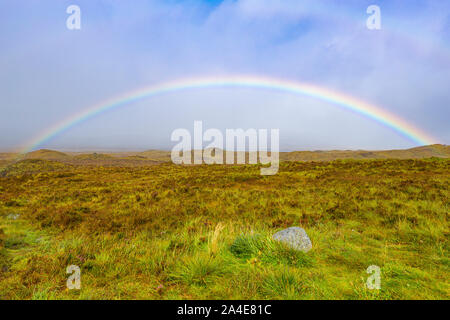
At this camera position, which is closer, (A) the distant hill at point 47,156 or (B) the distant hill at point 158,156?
(A) the distant hill at point 47,156

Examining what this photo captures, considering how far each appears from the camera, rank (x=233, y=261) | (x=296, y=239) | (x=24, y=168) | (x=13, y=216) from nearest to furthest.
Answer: (x=233, y=261) < (x=296, y=239) < (x=13, y=216) < (x=24, y=168)

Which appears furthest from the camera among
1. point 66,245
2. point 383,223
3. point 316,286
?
point 383,223

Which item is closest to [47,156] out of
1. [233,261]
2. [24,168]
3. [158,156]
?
[158,156]

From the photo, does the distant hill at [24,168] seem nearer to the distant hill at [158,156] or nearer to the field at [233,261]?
the field at [233,261]

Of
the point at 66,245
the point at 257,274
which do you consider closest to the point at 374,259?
the point at 257,274

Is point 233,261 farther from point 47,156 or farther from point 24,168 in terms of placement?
point 47,156

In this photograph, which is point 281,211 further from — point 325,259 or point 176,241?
point 176,241

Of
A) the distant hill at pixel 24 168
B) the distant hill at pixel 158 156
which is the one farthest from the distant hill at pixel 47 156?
the distant hill at pixel 24 168

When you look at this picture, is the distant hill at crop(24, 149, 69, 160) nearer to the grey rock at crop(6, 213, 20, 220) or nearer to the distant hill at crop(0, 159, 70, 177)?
the distant hill at crop(0, 159, 70, 177)

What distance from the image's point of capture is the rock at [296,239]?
3888 millimetres

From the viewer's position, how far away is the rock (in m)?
3.89

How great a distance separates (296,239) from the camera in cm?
407
